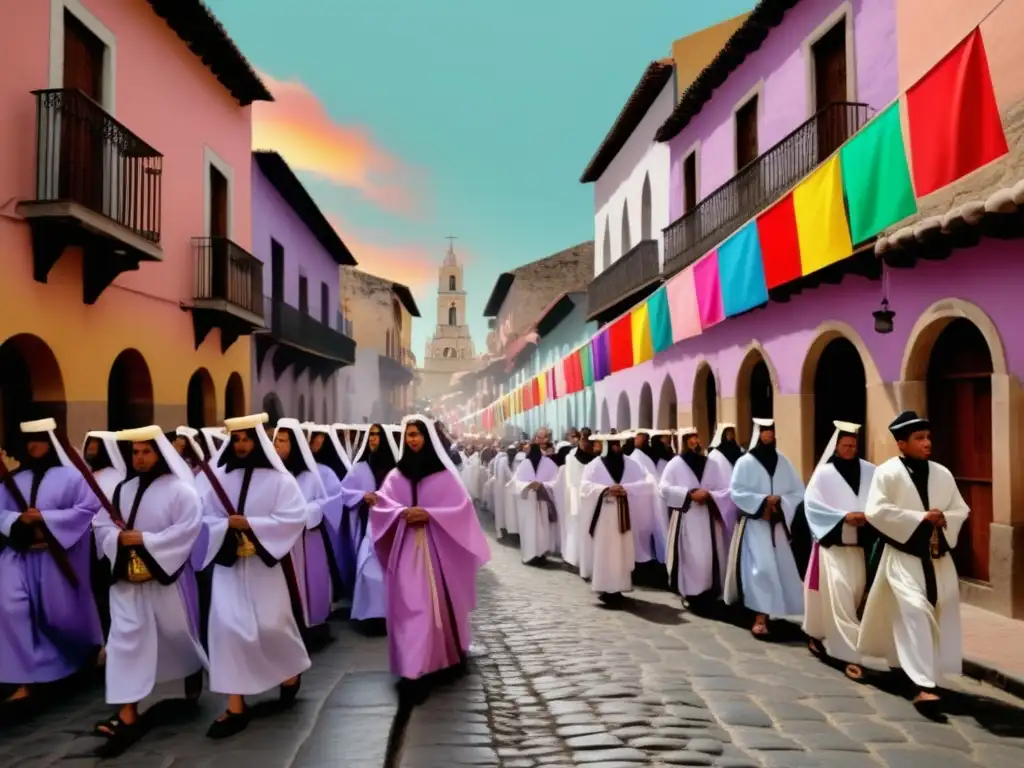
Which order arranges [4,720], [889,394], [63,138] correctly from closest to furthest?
[4,720]
[63,138]
[889,394]

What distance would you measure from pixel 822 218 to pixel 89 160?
26.6 ft

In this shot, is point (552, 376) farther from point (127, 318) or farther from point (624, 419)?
point (127, 318)

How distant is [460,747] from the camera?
197 inches

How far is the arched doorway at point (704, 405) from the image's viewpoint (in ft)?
61.4

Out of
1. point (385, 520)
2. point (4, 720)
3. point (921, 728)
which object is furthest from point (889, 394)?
point (4, 720)

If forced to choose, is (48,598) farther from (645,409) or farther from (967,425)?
(645,409)

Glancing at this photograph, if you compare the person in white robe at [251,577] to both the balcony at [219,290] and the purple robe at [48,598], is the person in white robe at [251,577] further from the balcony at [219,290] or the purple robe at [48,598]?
the balcony at [219,290]

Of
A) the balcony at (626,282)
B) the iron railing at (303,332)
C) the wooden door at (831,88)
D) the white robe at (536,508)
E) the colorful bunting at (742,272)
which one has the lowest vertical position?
the white robe at (536,508)

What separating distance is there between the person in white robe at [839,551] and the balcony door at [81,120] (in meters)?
7.97

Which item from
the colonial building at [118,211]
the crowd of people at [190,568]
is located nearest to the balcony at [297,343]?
the colonial building at [118,211]

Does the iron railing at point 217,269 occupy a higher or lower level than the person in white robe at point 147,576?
higher

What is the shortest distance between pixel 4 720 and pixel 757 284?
900 cm

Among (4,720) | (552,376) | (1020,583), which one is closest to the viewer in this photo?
(4,720)

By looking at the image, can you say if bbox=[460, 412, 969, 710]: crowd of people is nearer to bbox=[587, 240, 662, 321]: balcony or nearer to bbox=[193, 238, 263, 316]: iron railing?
bbox=[193, 238, 263, 316]: iron railing
